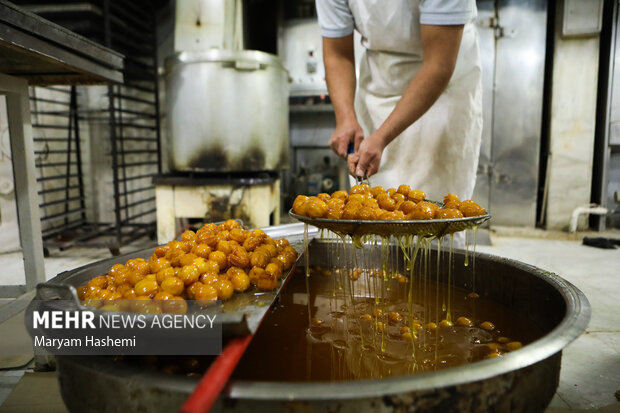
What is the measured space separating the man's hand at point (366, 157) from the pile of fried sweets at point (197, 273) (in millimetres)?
492

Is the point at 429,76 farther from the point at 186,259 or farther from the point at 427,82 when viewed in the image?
the point at 186,259

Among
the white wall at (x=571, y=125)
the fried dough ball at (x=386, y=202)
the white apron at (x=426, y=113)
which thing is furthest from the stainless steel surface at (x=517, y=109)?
the fried dough ball at (x=386, y=202)

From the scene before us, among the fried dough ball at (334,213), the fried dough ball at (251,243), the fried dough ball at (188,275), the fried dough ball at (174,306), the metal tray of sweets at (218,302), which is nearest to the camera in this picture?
the metal tray of sweets at (218,302)

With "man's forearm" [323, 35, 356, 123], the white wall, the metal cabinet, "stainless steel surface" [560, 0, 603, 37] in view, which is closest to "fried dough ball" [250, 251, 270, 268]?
"man's forearm" [323, 35, 356, 123]

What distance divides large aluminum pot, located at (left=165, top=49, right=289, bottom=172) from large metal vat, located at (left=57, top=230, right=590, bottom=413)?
2.84m

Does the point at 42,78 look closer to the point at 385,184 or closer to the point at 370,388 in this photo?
the point at 385,184

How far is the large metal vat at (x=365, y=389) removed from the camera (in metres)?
0.70

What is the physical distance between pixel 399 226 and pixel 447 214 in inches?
6.0

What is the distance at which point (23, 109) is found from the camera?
5.67 feet

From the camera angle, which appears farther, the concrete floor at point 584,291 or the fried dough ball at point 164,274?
the concrete floor at point 584,291

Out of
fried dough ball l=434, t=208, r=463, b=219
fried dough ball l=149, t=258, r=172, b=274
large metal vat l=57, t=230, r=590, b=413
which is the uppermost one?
fried dough ball l=434, t=208, r=463, b=219

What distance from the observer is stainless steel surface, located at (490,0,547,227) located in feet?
14.6

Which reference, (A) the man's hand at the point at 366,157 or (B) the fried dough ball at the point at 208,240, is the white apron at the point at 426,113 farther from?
(B) the fried dough ball at the point at 208,240

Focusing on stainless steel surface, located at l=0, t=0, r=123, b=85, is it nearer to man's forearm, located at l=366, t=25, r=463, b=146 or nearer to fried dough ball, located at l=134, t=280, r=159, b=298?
fried dough ball, located at l=134, t=280, r=159, b=298
